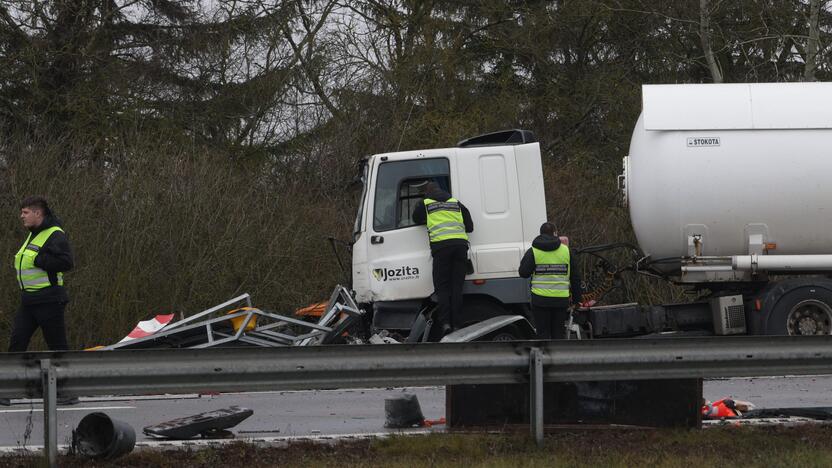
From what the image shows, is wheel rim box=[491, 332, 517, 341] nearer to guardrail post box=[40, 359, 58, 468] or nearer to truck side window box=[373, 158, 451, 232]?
truck side window box=[373, 158, 451, 232]

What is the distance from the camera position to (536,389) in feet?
22.8

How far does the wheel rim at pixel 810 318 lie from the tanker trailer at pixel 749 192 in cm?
1

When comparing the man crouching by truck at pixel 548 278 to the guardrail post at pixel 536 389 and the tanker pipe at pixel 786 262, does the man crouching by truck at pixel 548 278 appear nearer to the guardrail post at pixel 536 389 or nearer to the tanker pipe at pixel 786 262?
the tanker pipe at pixel 786 262

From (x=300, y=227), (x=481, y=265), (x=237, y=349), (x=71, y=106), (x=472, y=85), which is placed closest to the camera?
(x=237, y=349)

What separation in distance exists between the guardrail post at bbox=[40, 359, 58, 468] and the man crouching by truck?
551cm

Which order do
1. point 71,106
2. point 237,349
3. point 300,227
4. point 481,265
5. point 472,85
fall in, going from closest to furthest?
point 237,349 → point 481,265 → point 300,227 → point 71,106 → point 472,85

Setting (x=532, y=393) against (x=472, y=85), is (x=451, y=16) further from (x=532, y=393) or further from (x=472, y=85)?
(x=532, y=393)

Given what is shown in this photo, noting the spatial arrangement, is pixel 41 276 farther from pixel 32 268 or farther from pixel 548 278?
pixel 548 278

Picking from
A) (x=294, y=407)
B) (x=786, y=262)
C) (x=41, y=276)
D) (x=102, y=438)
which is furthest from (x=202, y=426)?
(x=786, y=262)

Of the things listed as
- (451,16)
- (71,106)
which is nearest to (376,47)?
(451,16)

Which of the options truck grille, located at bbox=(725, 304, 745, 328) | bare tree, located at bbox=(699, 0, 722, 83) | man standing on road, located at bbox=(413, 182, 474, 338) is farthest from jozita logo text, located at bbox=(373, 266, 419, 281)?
bare tree, located at bbox=(699, 0, 722, 83)

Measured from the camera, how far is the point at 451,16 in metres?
25.9

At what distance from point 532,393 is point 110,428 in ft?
8.59

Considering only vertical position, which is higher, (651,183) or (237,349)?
(651,183)
